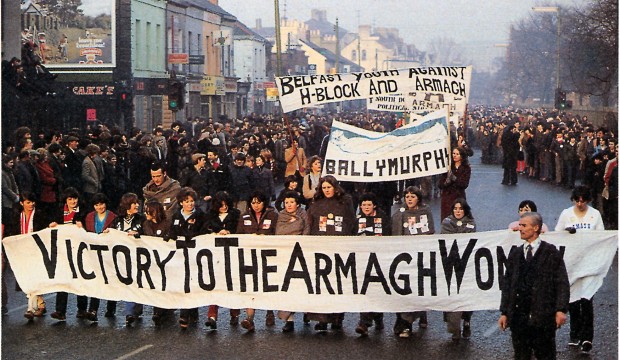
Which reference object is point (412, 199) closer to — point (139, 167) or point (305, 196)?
point (305, 196)

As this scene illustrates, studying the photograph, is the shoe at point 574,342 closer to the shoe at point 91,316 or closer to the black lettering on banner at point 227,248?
the black lettering on banner at point 227,248

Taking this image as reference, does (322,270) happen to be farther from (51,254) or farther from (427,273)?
(51,254)

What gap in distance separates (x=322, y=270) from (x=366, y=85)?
8.14 metres

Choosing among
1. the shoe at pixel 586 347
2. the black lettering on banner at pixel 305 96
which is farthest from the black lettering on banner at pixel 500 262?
the black lettering on banner at pixel 305 96

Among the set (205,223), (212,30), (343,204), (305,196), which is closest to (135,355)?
(205,223)

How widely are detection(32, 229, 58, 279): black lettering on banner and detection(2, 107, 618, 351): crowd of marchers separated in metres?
0.14

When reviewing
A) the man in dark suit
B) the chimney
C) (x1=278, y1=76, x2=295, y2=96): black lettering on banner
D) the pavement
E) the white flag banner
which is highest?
the chimney

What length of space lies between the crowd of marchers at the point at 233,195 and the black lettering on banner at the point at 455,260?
0.26 meters

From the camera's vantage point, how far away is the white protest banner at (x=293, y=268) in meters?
11.5

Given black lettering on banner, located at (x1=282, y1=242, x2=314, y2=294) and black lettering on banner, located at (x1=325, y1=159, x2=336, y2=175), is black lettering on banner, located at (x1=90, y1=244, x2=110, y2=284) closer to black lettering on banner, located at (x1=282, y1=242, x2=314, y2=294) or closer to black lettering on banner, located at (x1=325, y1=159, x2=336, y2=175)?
black lettering on banner, located at (x1=282, y1=242, x2=314, y2=294)

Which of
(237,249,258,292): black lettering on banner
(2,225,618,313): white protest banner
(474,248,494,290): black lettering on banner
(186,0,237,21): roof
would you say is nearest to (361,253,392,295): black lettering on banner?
(2,225,618,313): white protest banner

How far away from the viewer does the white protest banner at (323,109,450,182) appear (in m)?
16.2

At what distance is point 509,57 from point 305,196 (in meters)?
78.0

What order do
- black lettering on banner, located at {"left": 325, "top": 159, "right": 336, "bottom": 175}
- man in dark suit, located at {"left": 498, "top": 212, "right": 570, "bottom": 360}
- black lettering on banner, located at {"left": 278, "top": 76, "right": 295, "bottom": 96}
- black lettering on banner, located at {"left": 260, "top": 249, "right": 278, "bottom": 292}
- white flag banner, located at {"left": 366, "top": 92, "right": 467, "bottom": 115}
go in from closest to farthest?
1. man in dark suit, located at {"left": 498, "top": 212, "right": 570, "bottom": 360}
2. black lettering on banner, located at {"left": 260, "top": 249, "right": 278, "bottom": 292}
3. black lettering on banner, located at {"left": 325, "top": 159, "right": 336, "bottom": 175}
4. black lettering on banner, located at {"left": 278, "top": 76, "right": 295, "bottom": 96}
5. white flag banner, located at {"left": 366, "top": 92, "right": 467, "bottom": 115}
